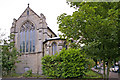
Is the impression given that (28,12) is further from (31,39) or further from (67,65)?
(67,65)

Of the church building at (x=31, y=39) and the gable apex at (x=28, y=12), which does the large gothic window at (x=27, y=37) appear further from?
the gable apex at (x=28, y=12)

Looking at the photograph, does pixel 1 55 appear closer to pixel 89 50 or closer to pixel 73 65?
pixel 73 65

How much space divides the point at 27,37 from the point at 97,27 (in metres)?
24.0

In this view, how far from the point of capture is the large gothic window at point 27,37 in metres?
30.4

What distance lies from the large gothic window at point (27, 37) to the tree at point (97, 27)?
21.3m

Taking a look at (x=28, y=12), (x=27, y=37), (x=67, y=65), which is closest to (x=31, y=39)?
(x=27, y=37)

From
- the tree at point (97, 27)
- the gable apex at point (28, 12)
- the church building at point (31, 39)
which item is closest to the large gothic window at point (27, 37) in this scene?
the church building at point (31, 39)

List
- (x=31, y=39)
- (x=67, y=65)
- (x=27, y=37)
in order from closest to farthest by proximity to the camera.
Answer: (x=67, y=65) < (x=31, y=39) < (x=27, y=37)

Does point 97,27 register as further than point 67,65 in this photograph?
No

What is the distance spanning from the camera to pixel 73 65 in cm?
1520

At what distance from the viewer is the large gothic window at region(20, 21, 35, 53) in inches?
1197

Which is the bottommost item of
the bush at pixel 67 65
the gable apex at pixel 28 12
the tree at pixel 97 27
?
the bush at pixel 67 65

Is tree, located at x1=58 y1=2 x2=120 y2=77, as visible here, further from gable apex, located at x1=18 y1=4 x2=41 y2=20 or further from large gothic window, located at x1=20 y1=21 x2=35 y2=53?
gable apex, located at x1=18 y1=4 x2=41 y2=20

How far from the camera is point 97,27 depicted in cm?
884
